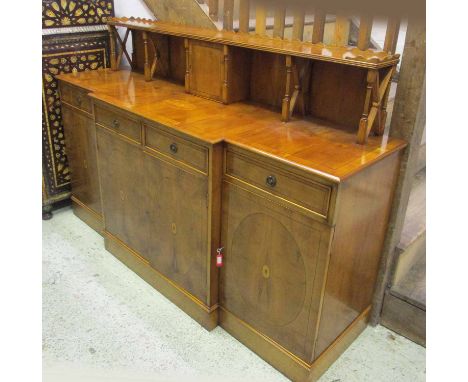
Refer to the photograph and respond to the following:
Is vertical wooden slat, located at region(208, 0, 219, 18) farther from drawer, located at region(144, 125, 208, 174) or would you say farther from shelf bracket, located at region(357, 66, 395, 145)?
shelf bracket, located at region(357, 66, 395, 145)

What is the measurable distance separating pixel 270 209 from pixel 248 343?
2.40 feet

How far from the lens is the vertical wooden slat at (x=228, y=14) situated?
2.22 meters

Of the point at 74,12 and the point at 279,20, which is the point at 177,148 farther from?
the point at 74,12

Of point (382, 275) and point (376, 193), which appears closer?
point (376, 193)

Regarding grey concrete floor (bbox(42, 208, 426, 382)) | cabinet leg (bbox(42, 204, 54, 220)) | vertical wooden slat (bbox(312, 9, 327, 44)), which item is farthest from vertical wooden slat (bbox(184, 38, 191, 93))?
cabinet leg (bbox(42, 204, 54, 220))

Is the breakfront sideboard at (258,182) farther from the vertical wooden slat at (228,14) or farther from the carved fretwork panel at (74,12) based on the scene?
the carved fretwork panel at (74,12)

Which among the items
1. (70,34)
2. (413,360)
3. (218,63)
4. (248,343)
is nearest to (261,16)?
(218,63)

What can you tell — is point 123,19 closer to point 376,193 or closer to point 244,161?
point 244,161

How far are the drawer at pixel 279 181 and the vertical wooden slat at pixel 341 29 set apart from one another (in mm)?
721

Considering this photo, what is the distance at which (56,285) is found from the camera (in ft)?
7.91

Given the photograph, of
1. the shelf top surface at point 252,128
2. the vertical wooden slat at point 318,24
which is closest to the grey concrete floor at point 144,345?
the shelf top surface at point 252,128

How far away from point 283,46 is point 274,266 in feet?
3.07

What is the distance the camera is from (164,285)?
233 centimetres

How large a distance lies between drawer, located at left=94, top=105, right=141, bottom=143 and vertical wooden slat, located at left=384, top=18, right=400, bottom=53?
1162 millimetres
